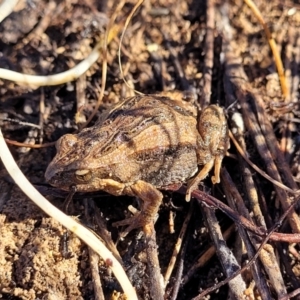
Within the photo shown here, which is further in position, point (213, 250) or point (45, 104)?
point (45, 104)

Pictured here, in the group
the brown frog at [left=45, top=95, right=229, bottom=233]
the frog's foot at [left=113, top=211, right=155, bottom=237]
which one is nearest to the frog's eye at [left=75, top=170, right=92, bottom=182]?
the brown frog at [left=45, top=95, right=229, bottom=233]

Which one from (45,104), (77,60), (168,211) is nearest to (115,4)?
(77,60)

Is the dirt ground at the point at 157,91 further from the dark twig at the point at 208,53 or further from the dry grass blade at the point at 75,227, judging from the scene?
the dry grass blade at the point at 75,227

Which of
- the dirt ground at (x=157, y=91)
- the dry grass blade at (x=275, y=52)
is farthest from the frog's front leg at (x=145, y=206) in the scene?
the dry grass blade at (x=275, y=52)

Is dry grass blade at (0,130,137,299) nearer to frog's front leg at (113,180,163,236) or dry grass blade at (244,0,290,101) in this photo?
frog's front leg at (113,180,163,236)

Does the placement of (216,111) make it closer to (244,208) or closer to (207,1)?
(244,208)
